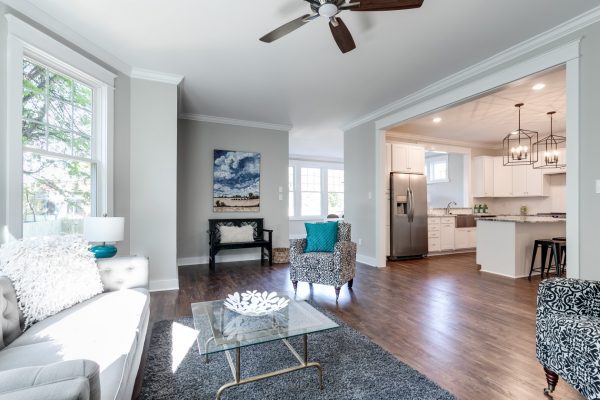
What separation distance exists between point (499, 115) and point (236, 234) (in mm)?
4971

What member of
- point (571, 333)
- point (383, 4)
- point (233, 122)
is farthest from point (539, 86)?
point (233, 122)

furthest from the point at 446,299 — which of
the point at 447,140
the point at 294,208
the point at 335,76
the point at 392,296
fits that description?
the point at 294,208

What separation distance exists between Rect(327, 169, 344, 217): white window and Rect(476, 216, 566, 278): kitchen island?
5.10 metres

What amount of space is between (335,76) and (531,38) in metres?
1.97

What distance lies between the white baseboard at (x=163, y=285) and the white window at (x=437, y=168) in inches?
272

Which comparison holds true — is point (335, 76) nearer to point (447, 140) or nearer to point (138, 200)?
point (138, 200)

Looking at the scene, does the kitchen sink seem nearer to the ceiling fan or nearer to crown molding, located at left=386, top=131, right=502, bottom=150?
crown molding, located at left=386, top=131, right=502, bottom=150

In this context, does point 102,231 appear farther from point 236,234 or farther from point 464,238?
point 464,238

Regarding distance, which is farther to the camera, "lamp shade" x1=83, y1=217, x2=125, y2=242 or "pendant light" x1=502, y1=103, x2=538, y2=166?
"pendant light" x1=502, y1=103, x2=538, y2=166

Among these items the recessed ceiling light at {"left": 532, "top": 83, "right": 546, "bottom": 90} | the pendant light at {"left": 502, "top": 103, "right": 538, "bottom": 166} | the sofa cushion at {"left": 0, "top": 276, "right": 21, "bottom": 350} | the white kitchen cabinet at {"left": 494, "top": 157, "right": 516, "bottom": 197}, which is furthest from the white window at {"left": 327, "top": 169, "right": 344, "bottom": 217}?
the sofa cushion at {"left": 0, "top": 276, "right": 21, "bottom": 350}

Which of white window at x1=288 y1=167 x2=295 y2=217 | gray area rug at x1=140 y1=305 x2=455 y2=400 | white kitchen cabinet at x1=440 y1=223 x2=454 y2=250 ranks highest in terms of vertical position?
white window at x1=288 y1=167 x2=295 y2=217

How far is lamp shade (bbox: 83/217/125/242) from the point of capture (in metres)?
2.49

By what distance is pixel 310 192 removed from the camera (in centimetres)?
930

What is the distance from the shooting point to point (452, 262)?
216 inches
